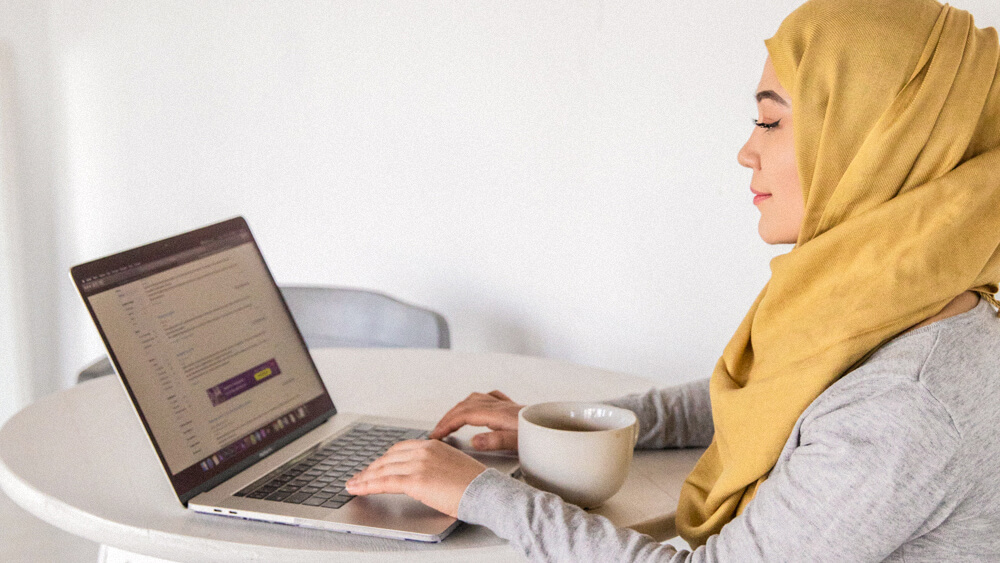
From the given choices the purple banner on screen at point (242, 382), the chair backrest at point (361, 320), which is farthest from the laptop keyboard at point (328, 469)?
the chair backrest at point (361, 320)

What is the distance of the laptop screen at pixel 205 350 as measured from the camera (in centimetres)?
94

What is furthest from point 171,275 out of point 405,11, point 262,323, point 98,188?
point 98,188

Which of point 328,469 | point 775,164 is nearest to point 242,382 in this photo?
point 328,469

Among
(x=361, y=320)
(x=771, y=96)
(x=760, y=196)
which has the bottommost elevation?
(x=361, y=320)

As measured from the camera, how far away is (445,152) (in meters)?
2.20

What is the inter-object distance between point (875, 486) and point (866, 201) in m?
0.29

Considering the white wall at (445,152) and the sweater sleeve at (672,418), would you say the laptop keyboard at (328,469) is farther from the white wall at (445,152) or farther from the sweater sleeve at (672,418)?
the white wall at (445,152)

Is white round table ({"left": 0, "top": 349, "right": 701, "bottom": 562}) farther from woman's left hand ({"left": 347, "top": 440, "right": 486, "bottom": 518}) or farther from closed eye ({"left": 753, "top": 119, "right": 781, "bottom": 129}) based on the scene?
closed eye ({"left": 753, "top": 119, "right": 781, "bottom": 129})

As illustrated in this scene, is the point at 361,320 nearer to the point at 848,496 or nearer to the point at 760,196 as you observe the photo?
the point at 760,196

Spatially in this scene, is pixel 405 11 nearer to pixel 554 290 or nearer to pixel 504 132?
pixel 504 132

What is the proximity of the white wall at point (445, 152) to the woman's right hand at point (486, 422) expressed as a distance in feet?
2.94

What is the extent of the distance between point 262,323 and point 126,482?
0.82 ft

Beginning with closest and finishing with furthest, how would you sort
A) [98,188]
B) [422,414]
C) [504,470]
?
[504,470] < [422,414] < [98,188]

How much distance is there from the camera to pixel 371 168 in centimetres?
231
